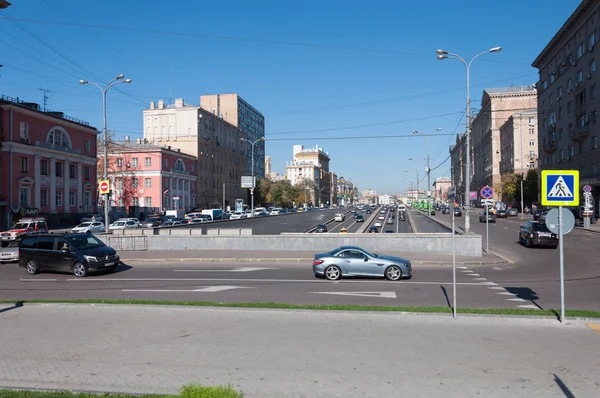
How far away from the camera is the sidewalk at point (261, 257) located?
2264 cm

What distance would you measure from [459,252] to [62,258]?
717 inches

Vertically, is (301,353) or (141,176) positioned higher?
(141,176)

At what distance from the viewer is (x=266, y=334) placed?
8906 millimetres

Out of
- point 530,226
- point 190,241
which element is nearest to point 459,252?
point 530,226

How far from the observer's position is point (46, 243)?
781 inches

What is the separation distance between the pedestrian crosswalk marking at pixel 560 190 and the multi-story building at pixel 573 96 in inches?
2083

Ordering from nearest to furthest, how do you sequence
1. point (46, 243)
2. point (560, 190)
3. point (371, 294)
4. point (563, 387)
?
1. point (563, 387)
2. point (560, 190)
3. point (371, 294)
4. point (46, 243)

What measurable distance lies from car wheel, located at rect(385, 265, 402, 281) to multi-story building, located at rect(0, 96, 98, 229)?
44.7m

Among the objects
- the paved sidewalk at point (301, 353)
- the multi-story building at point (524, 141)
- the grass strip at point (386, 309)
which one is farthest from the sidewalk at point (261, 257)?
the multi-story building at point (524, 141)

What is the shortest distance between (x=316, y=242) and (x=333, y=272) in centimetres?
876

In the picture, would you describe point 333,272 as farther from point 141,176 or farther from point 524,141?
point 524,141

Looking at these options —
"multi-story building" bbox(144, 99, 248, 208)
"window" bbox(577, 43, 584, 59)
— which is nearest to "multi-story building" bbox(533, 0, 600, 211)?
"window" bbox(577, 43, 584, 59)

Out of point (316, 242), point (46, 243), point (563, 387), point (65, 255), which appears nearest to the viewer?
point (563, 387)

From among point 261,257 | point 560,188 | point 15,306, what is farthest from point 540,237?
point 15,306
